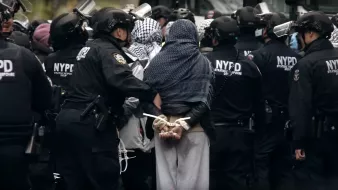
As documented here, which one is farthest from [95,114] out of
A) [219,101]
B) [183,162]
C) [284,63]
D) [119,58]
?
[284,63]

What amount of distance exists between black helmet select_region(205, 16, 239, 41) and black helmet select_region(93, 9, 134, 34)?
5.32ft

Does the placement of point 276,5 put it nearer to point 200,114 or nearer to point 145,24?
point 145,24

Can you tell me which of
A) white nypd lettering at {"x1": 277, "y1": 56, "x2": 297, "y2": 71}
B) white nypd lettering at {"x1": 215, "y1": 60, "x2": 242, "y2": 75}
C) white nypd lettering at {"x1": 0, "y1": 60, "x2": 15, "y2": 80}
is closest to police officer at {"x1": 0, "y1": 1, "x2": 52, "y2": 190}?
white nypd lettering at {"x1": 0, "y1": 60, "x2": 15, "y2": 80}

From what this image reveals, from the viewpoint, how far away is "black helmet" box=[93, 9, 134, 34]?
8539 mm

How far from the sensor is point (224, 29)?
393 inches

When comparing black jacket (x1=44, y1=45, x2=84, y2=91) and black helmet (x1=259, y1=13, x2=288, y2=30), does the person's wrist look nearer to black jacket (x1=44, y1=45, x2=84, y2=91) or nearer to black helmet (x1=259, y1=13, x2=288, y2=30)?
black jacket (x1=44, y1=45, x2=84, y2=91)

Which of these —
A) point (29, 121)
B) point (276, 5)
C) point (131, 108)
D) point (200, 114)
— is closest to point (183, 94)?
point (200, 114)

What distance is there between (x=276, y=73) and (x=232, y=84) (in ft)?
3.24

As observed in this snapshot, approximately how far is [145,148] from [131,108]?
584 millimetres

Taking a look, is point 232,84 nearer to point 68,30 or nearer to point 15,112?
point 68,30

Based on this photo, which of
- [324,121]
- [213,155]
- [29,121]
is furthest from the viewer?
[213,155]

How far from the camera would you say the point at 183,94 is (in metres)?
8.31

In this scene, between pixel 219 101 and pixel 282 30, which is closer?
pixel 219 101

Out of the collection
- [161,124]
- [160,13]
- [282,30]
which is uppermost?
[160,13]
